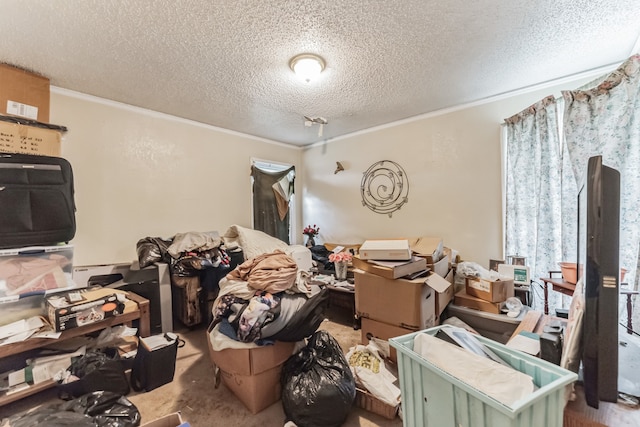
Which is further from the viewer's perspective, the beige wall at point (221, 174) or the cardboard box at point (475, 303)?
the beige wall at point (221, 174)

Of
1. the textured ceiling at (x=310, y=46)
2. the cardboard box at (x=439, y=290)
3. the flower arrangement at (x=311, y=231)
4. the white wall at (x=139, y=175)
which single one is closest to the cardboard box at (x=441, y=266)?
the cardboard box at (x=439, y=290)

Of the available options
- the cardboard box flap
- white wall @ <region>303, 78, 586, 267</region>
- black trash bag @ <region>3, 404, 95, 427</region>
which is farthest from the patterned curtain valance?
black trash bag @ <region>3, 404, 95, 427</region>

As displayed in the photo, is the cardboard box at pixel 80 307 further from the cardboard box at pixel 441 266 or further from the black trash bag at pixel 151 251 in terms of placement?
the cardboard box at pixel 441 266

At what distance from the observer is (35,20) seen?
61.9 inches

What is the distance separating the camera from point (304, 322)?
1612 mm

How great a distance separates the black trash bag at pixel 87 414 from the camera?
1.27 m

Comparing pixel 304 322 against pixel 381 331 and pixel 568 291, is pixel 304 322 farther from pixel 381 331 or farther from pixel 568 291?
pixel 568 291

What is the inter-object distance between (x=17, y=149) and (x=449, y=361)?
3.37 metres

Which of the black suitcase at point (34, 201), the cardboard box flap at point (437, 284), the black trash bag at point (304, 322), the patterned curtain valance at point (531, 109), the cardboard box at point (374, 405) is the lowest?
the cardboard box at point (374, 405)

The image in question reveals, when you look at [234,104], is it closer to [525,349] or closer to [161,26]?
[161,26]

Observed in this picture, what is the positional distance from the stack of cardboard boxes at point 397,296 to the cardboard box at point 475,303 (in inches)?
3.4

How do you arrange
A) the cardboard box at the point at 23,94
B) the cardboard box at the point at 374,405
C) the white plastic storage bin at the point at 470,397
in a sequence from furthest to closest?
the cardboard box at the point at 23,94
the cardboard box at the point at 374,405
the white plastic storage bin at the point at 470,397

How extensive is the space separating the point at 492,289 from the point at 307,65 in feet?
7.73

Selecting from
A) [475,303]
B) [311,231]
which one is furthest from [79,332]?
[475,303]
